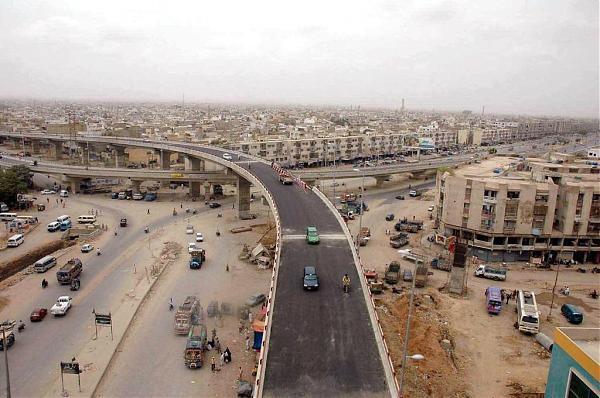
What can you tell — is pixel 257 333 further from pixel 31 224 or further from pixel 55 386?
pixel 31 224

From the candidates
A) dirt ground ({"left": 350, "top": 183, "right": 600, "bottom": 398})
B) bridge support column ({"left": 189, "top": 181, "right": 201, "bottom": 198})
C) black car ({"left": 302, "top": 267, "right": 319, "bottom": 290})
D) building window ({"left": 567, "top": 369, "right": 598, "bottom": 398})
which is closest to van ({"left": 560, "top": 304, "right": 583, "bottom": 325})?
dirt ground ({"left": 350, "top": 183, "right": 600, "bottom": 398})

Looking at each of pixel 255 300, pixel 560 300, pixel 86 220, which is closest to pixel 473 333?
pixel 560 300

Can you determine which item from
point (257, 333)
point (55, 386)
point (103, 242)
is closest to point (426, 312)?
point (257, 333)

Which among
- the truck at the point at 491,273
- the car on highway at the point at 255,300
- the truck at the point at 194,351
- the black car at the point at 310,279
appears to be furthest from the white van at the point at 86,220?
the truck at the point at 491,273

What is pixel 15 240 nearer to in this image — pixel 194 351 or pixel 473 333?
pixel 194 351

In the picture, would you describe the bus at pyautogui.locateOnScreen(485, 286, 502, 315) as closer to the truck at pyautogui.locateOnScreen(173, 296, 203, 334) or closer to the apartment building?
the apartment building

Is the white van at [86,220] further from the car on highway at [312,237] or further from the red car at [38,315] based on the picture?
the car on highway at [312,237]
